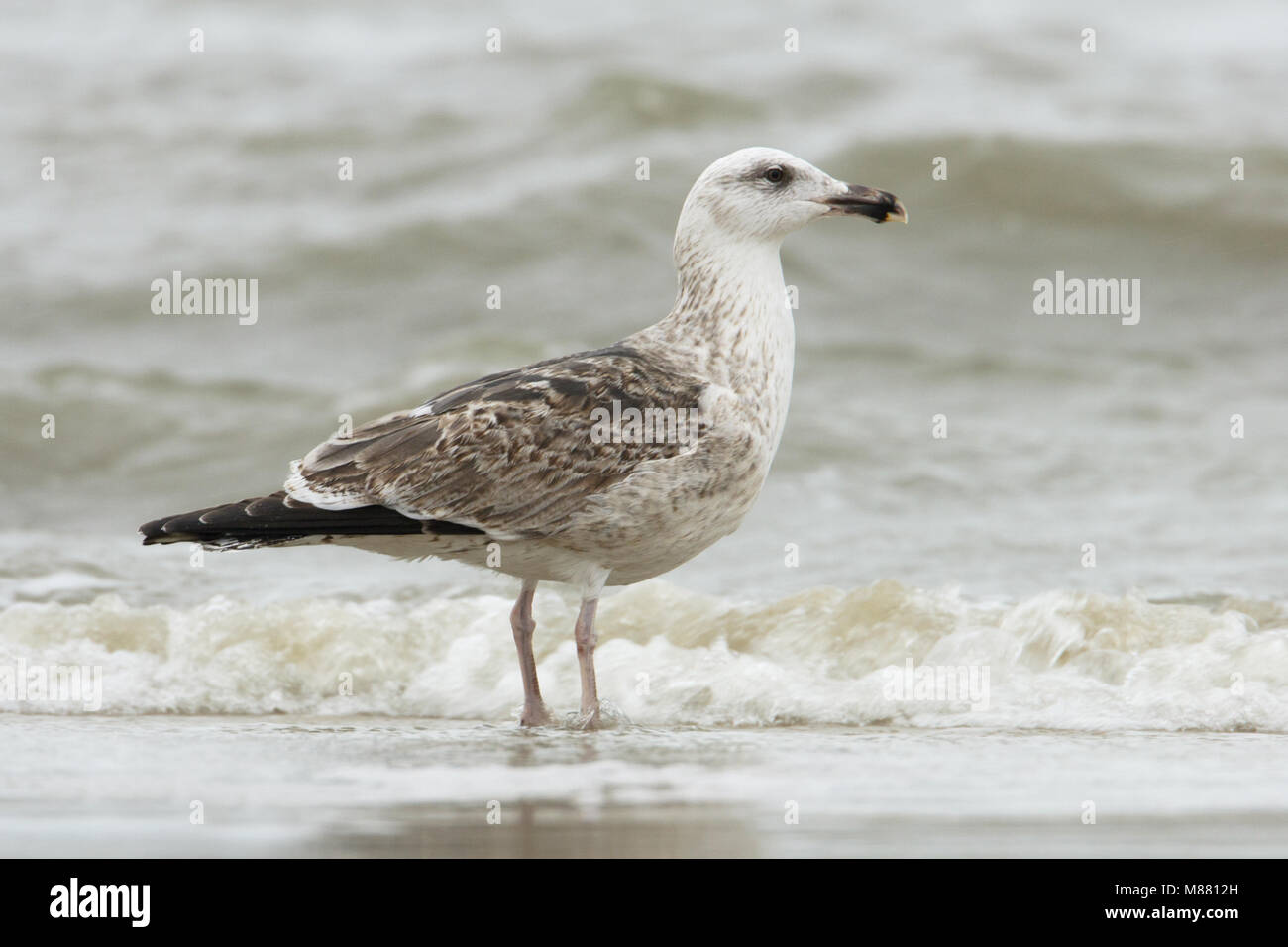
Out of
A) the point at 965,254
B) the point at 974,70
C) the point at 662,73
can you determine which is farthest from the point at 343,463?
the point at 974,70

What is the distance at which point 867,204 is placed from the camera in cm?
625

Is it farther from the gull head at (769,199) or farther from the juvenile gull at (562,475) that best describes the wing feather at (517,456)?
the gull head at (769,199)

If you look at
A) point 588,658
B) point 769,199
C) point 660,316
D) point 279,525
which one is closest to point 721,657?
point 588,658

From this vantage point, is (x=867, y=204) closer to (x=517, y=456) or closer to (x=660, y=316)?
(x=517, y=456)

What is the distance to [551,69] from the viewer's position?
17.3 m

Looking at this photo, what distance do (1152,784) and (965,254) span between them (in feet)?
33.5

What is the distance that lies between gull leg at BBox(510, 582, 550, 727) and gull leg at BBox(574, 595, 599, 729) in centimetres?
21

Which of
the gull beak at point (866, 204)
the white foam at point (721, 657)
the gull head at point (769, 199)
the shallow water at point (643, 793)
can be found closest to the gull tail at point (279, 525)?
the shallow water at point (643, 793)

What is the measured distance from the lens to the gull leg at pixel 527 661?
611cm

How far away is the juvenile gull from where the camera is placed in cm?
564

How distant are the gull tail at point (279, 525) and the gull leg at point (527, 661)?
0.62m

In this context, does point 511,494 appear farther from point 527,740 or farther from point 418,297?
point 418,297

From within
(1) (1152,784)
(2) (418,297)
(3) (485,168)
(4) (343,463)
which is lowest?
(1) (1152,784)

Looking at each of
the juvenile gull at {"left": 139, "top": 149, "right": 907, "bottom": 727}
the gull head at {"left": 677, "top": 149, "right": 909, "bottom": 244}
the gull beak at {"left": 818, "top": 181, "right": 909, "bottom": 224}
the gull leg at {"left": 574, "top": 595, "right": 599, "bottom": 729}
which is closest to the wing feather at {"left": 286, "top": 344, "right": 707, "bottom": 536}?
the juvenile gull at {"left": 139, "top": 149, "right": 907, "bottom": 727}
